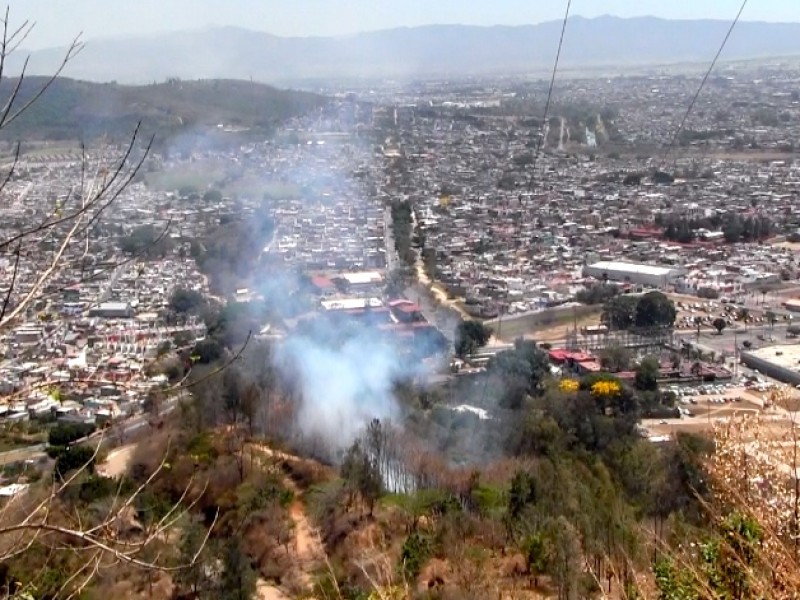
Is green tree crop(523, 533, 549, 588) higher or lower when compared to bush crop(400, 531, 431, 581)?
lower

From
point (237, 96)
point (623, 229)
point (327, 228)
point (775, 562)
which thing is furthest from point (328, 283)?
point (237, 96)

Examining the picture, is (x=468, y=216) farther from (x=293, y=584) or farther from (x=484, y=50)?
(x=484, y=50)

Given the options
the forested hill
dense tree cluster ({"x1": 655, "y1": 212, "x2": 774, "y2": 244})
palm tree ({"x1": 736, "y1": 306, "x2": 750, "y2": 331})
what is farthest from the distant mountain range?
palm tree ({"x1": 736, "y1": 306, "x2": 750, "y2": 331})

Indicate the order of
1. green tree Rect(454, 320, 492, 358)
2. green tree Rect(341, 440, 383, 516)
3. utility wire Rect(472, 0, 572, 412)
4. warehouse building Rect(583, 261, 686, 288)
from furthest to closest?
warehouse building Rect(583, 261, 686, 288) → green tree Rect(454, 320, 492, 358) → green tree Rect(341, 440, 383, 516) → utility wire Rect(472, 0, 572, 412)

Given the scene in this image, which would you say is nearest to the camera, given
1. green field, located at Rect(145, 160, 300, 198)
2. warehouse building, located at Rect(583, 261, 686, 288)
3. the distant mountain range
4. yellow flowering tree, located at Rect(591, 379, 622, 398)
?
yellow flowering tree, located at Rect(591, 379, 622, 398)

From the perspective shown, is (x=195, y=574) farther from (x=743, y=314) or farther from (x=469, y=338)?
(x=743, y=314)

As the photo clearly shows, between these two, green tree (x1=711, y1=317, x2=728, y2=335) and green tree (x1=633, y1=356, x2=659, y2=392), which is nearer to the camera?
green tree (x1=633, y1=356, x2=659, y2=392)

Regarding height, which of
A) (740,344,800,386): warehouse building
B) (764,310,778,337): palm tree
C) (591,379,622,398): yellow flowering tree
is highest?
(591,379,622,398): yellow flowering tree

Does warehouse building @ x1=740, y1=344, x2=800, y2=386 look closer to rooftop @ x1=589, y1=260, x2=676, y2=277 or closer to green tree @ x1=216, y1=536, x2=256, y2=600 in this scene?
rooftop @ x1=589, y1=260, x2=676, y2=277
